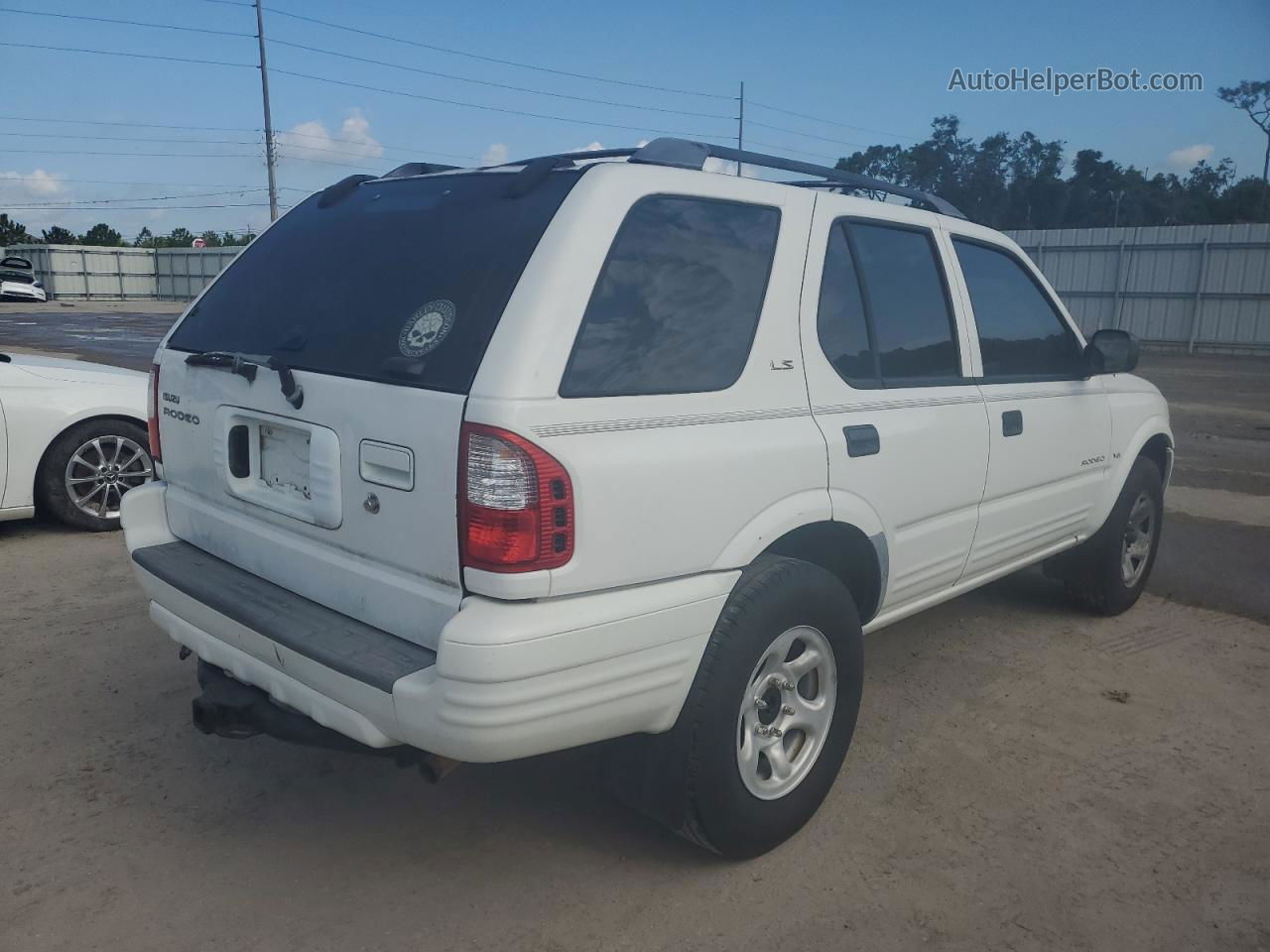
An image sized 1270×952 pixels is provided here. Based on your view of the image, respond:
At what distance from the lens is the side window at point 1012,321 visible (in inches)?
153

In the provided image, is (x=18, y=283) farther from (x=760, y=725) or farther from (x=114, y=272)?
(x=760, y=725)

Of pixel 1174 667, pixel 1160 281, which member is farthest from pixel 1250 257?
pixel 1174 667

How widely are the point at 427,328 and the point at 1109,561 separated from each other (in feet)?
12.0

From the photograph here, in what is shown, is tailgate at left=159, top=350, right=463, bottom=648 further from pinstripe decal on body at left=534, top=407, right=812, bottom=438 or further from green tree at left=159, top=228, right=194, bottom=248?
green tree at left=159, top=228, right=194, bottom=248

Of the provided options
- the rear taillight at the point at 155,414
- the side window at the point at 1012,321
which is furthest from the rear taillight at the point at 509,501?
the side window at the point at 1012,321

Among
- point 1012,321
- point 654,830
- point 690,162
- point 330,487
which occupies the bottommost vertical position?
point 654,830

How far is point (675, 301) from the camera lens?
264cm

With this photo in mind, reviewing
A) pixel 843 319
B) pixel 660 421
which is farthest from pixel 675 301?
pixel 843 319

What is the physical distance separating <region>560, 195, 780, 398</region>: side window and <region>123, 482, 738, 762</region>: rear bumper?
52 centimetres

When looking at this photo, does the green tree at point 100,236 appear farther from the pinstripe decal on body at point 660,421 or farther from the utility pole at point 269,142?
the pinstripe decal on body at point 660,421

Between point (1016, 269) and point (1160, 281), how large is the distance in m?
21.7

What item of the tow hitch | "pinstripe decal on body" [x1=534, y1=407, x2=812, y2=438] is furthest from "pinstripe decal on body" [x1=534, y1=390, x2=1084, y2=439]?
the tow hitch

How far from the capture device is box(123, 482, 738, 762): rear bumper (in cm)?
223

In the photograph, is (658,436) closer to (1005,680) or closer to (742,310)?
(742,310)
